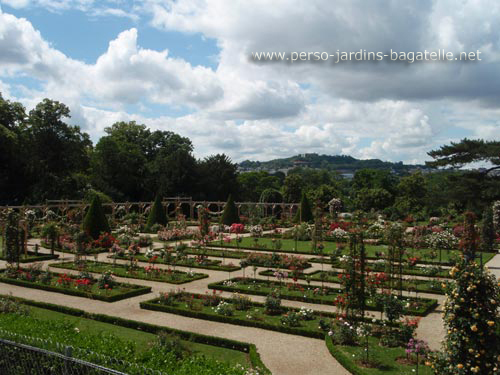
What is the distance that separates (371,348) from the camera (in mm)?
10352

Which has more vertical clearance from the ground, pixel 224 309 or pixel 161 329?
pixel 224 309

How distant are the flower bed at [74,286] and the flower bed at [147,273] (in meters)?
1.54

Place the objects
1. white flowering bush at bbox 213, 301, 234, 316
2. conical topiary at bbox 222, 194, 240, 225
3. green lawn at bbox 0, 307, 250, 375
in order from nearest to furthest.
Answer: green lawn at bbox 0, 307, 250, 375 → white flowering bush at bbox 213, 301, 234, 316 → conical topiary at bbox 222, 194, 240, 225

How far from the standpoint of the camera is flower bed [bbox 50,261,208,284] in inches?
708

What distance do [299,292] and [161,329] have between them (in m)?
5.52

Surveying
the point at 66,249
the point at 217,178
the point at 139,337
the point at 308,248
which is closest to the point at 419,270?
the point at 308,248

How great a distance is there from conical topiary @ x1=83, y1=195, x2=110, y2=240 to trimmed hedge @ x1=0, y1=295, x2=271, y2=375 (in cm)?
1292

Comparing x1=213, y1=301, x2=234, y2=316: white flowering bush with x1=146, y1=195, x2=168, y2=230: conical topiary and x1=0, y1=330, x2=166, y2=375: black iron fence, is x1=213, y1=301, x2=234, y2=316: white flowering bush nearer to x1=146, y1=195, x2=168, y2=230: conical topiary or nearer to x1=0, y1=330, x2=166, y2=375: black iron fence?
x1=0, y1=330, x2=166, y2=375: black iron fence

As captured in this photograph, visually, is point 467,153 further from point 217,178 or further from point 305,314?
point 217,178

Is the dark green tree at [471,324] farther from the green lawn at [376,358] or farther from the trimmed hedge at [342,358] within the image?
the trimmed hedge at [342,358]

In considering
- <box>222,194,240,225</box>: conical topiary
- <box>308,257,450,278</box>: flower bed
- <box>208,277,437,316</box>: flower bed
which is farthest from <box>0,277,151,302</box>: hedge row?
<box>222,194,240,225</box>: conical topiary

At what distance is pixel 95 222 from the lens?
90.4 feet

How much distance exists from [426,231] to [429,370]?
21012 mm

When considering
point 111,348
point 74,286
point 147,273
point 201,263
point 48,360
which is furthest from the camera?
point 201,263
